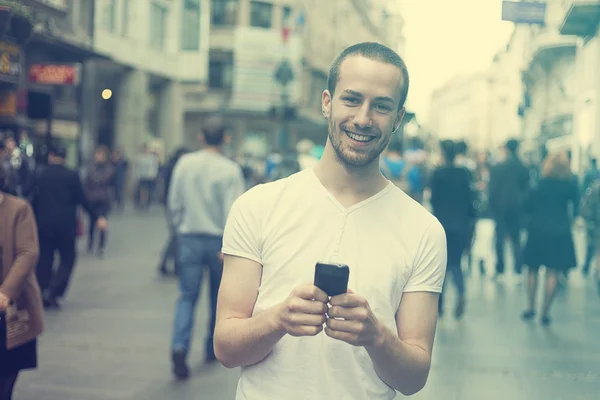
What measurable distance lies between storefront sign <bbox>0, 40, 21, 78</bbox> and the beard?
3.61 meters

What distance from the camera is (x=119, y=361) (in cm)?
663

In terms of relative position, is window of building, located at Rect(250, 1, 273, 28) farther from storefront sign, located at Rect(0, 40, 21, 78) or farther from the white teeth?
the white teeth

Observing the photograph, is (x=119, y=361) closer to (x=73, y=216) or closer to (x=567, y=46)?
(x=73, y=216)

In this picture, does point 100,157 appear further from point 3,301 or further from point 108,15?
point 3,301

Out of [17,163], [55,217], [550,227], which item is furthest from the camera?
[17,163]

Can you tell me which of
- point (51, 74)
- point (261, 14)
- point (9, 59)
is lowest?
point (9, 59)

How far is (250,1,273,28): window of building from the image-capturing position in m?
46.8

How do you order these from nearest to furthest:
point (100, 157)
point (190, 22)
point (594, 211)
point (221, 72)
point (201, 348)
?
point (201, 348) < point (190, 22) < point (594, 211) < point (100, 157) < point (221, 72)

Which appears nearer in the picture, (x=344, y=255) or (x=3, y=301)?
(x=344, y=255)

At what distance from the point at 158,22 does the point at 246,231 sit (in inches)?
202

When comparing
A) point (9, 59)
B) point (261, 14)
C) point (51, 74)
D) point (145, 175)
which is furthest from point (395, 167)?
point (261, 14)

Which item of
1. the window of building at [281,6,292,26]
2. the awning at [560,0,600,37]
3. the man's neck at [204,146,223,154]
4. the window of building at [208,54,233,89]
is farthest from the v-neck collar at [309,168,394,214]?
the window of building at [281,6,292,26]

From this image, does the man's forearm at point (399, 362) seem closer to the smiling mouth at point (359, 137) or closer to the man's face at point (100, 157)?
the smiling mouth at point (359, 137)

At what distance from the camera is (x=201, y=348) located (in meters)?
7.27
